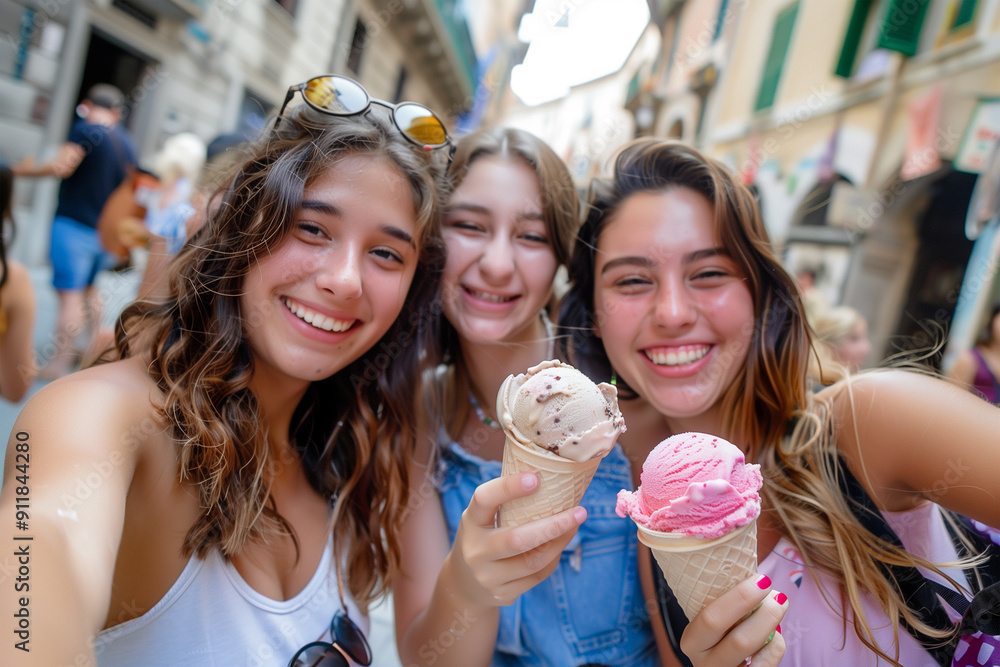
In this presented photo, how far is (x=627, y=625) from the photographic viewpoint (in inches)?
74.2

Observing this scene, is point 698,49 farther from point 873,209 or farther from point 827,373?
point 827,373

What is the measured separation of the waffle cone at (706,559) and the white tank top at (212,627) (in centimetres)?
109

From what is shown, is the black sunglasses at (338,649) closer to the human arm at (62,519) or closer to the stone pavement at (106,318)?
the stone pavement at (106,318)

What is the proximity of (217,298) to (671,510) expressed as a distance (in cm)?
139

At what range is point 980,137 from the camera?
5.64 m

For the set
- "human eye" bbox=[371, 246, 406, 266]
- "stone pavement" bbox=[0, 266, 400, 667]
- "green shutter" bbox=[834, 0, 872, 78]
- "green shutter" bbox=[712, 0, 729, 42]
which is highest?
"green shutter" bbox=[712, 0, 729, 42]

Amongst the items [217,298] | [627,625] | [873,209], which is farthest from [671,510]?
[873,209]

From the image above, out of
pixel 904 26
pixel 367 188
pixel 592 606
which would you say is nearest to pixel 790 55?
pixel 904 26

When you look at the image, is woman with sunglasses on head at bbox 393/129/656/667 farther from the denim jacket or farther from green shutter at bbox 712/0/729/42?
green shutter at bbox 712/0/729/42

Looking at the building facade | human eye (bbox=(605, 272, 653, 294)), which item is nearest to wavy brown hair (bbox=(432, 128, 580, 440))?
human eye (bbox=(605, 272, 653, 294))

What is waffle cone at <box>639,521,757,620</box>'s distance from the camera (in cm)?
122

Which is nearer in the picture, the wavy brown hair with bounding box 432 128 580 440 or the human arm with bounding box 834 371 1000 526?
the human arm with bounding box 834 371 1000 526

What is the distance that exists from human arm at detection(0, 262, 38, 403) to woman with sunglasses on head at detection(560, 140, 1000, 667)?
2580 mm

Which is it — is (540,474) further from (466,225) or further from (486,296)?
(466,225)
